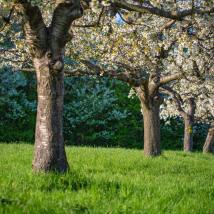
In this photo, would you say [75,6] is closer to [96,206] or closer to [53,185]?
[53,185]

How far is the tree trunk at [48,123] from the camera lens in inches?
489

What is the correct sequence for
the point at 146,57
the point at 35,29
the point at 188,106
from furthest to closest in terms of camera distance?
the point at 188,106 → the point at 146,57 → the point at 35,29

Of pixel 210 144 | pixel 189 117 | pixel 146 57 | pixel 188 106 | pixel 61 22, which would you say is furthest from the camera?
pixel 210 144

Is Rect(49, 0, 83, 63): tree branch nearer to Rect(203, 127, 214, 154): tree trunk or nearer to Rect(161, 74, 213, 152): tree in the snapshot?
Rect(161, 74, 213, 152): tree

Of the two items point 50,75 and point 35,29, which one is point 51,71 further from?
point 35,29

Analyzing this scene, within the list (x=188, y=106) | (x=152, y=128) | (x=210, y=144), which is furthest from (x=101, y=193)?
(x=210, y=144)

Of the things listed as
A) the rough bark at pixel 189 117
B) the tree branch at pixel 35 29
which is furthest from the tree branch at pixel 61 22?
the rough bark at pixel 189 117

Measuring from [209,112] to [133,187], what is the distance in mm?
24274

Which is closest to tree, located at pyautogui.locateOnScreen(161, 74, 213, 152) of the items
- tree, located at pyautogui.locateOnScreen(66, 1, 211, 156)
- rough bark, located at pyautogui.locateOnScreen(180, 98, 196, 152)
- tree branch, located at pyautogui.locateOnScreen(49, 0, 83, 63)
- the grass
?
rough bark, located at pyautogui.locateOnScreen(180, 98, 196, 152)

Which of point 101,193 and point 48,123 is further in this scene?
point 48,123

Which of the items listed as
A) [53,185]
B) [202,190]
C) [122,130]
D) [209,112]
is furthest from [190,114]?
[53,185]

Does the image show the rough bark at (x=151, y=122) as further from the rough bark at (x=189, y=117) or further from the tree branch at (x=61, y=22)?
the tree branch at (x=61, y=22)

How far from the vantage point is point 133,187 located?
11.0m

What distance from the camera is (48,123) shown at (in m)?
12.5
